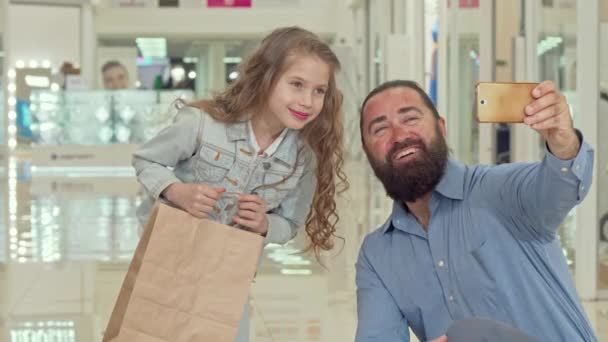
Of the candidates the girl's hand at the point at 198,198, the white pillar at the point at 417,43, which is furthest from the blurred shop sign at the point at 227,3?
the girl's hand at the point at 198,198

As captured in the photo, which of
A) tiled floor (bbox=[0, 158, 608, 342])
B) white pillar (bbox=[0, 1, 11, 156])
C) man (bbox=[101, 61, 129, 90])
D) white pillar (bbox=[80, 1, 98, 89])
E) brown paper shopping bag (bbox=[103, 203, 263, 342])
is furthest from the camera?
white pillar (bbox=[80, 1, 98, 89])

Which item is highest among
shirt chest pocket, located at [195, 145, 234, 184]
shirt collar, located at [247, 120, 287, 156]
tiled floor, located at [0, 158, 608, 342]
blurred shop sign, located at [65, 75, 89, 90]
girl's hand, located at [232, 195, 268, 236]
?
blurred shop sign, located at [65, 75, 89, 90]

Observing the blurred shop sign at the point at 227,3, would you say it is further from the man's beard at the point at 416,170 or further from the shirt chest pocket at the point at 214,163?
the man's beard at the point at 416,170

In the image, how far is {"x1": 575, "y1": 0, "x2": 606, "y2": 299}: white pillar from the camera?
6.15 meters

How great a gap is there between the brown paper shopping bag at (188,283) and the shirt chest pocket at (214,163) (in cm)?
49

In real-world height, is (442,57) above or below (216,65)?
below

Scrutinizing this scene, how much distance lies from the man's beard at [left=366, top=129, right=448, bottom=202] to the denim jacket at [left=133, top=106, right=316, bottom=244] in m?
0.58

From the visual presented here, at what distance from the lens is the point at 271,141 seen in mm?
3320

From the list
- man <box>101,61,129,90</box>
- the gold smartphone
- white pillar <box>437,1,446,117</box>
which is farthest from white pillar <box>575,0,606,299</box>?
man <box>101,61,129,90</box>

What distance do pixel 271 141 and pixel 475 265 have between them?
0.92m

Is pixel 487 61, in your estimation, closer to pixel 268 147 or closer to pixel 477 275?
pixel 268 147

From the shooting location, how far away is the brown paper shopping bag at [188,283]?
277 cm

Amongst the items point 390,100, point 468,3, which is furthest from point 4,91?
point 390,100

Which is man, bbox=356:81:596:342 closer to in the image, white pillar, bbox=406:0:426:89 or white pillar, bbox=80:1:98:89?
white pillar, bbox=406:0:426:89
